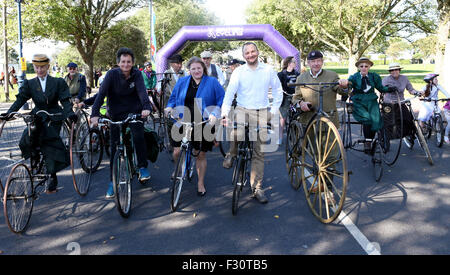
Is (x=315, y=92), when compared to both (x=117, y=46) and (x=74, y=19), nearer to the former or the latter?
(x=74, y=19)

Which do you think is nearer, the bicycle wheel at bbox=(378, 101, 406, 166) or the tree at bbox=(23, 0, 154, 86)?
the bicycle wheel at bbox=(378, 101, 406, 166)

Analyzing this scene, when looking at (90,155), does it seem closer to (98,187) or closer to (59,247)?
(98,187)

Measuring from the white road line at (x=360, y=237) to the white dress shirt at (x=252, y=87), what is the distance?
5.09ft

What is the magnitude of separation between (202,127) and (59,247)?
2212 millimetres

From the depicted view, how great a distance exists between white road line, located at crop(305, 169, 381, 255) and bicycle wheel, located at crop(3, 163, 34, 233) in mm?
3597

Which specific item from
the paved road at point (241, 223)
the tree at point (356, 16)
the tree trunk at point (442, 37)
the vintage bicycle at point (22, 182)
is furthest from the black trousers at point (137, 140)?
the tree at point (356, 16)

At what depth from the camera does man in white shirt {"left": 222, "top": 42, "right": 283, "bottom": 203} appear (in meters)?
4.78

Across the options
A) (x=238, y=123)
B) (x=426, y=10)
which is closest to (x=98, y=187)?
(x=238, y=123)

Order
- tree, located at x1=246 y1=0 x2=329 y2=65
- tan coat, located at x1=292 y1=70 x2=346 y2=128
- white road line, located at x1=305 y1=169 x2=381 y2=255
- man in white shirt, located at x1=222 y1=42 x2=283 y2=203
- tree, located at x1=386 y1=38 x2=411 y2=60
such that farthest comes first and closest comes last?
1. tree, located at x1=386 y1=38 x2=411 y2=60
2. tree, located at x1=246 y1=0 x2=329 y2=65
3. tan coat, located at x1=292 y1=70 x2=346 y2=128
4. man in white shirt, located at x1=222 y1=42 x2=283 y2=203
5. white road line, located at x1=305 y1=169 x2=381 y2=255

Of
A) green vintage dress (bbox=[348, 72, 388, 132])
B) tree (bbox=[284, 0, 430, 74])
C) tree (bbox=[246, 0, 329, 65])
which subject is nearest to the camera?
green vintage dress (bbox=[348, 72, 388, 132])

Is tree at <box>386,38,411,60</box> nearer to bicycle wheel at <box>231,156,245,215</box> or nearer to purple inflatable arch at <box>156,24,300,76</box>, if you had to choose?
purple inflatable arch at <box>156,24,300,76</box>

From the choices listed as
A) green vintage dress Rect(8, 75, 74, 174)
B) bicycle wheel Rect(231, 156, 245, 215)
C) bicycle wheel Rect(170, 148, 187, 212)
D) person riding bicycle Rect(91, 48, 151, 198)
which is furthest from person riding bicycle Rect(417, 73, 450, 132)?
green vintage dress Rect(8, 75, 74, 174)

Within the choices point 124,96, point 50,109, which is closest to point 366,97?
point 124,96

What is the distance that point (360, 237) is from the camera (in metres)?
3.91
